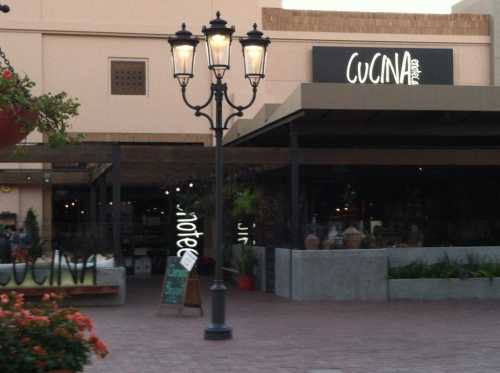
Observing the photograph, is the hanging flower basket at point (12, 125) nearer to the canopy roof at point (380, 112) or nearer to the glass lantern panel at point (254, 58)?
the glass lantern panel at point (254, 58)

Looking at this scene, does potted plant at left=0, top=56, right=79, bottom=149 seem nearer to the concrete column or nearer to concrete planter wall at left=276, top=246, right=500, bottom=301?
the concrete column

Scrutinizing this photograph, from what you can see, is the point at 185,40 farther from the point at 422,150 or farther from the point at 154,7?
the point at 154,7

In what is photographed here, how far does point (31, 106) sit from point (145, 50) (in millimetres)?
22304

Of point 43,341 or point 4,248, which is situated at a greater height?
point 4,248

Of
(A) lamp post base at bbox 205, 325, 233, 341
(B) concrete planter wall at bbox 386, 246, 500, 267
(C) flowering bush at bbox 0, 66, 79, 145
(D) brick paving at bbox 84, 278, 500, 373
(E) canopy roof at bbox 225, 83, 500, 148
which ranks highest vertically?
(E) canopy roof at bbox 225, 83, 500, 148

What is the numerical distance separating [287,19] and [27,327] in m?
24.1

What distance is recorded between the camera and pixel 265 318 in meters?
16.8

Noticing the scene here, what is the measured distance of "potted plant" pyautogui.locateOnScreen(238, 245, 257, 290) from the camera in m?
23.2

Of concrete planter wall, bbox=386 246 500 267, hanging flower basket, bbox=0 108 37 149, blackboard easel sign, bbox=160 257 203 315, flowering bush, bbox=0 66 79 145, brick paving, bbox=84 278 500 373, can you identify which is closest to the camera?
hanging flower basket, bbox=0 108 37 149

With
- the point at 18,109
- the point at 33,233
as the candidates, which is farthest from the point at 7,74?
the point at 33,233

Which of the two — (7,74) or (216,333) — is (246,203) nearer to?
(216,333)

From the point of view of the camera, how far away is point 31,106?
705 centimetres

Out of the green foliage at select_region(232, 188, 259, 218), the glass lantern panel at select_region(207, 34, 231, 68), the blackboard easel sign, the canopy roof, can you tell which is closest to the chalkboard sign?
the blackboard easel sign

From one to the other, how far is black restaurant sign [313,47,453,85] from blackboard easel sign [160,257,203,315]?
44.0 feet
